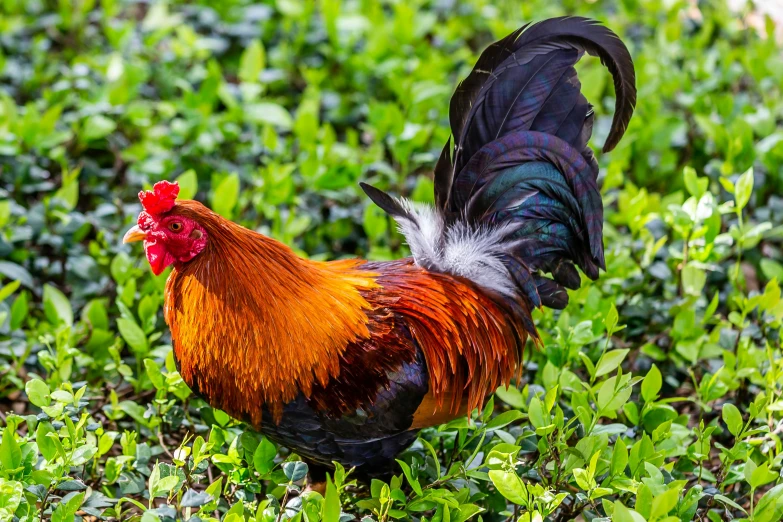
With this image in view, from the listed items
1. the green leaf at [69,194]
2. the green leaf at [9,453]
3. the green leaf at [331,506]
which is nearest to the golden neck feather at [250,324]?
the green leaf at [331,506]

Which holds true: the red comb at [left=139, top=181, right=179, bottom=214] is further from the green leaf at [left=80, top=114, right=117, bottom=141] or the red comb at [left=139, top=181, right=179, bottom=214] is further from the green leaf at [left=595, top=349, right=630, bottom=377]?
the green leaf at [left=80, top=114, right=117, bottom=141]

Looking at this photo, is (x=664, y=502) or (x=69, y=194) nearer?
(x=664, y=502)

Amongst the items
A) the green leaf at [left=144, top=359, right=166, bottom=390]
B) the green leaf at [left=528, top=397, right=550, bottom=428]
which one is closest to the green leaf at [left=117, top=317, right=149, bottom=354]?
the green leaf at [left=144, top=359, right=166, bottom=390]

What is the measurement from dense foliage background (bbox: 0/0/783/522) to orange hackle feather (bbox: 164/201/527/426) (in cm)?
20

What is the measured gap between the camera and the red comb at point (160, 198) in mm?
2469

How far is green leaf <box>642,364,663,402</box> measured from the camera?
2.76 m

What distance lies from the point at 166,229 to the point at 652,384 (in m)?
1.59

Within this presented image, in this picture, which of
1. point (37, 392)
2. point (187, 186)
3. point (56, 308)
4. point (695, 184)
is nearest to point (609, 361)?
point (695, 184)

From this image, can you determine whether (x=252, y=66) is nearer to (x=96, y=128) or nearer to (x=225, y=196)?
(x=96, y=128)

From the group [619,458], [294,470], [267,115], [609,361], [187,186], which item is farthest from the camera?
[267,115]

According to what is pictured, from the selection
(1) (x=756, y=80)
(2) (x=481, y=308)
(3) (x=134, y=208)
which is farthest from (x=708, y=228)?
(3) (x=134, y=208)

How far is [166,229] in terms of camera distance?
2496 millimetres

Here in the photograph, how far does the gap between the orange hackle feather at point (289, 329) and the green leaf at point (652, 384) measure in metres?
0.56

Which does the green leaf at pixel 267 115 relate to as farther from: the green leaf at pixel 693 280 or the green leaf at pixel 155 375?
the green leaf at pixel 693 280
